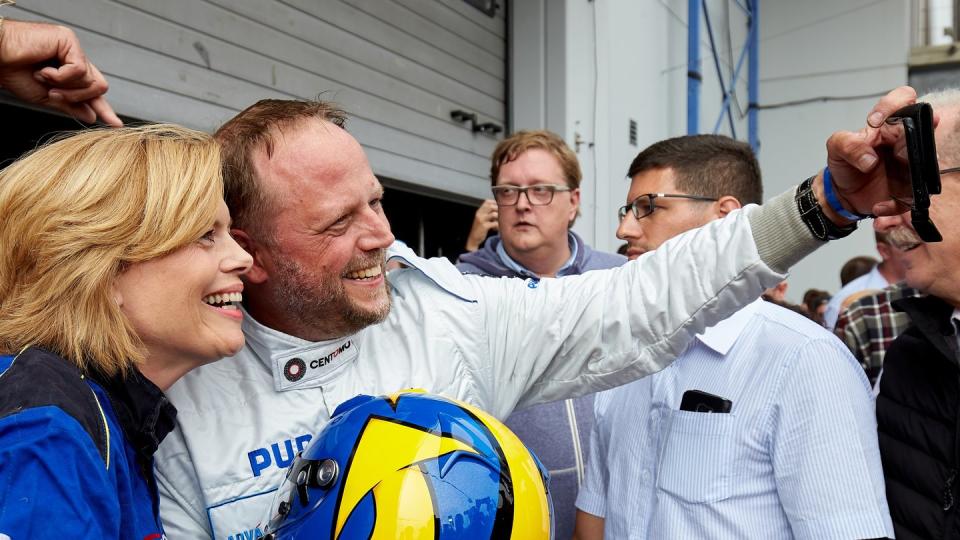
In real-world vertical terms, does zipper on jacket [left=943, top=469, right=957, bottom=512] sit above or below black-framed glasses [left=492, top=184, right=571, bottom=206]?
below

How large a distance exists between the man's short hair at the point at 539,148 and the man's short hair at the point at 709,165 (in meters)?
1.07

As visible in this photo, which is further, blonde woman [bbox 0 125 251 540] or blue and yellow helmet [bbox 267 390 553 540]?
blue and yellow helmet [bbox 267 390 553 540]

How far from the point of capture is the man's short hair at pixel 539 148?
3740 millimetres

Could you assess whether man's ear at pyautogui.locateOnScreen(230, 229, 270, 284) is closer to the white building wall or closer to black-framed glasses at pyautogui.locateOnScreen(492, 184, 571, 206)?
black-framed glasses at pyautogui.locateOnScreen(492, 184, 571, 206)

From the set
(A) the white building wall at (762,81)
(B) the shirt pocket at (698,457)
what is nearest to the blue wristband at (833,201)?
(B) the shirt pocket at (698,457)

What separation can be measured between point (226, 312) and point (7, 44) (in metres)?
0.77

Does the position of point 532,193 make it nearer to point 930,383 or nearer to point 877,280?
point 930,383

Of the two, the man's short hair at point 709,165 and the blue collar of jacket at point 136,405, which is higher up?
the man's short hair at point 709,165

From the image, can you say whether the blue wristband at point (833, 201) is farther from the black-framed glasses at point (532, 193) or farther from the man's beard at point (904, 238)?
the black-framed glasses at point (532, 193)

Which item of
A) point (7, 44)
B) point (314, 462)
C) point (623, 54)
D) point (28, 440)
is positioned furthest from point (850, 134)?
point (623, 54)

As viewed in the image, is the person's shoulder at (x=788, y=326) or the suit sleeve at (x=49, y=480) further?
the person's shoulder at (x=788, y=326)

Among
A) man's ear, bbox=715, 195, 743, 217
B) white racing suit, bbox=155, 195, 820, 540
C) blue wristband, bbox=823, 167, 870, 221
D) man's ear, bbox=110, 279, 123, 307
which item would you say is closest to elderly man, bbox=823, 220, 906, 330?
man's ear, bbox=715, 195, 743, 217

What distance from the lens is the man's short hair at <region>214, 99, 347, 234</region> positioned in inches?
76.4

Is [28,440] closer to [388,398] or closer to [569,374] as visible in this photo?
[388,398]
